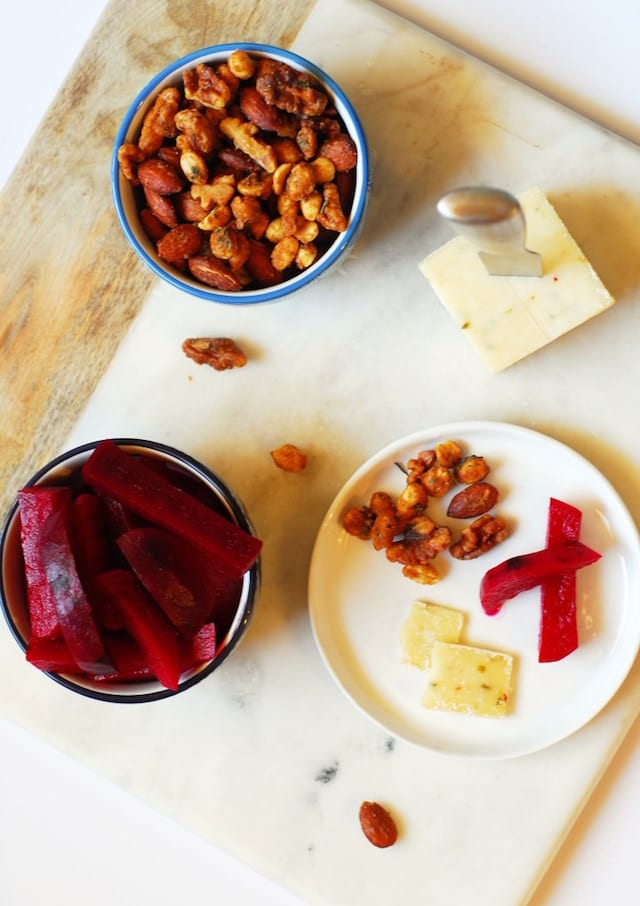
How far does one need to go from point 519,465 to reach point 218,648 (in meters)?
0.43

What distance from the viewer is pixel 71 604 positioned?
1.02 metres

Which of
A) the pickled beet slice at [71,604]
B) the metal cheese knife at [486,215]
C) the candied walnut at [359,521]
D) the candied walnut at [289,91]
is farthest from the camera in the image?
the candied walnut at [359,521]

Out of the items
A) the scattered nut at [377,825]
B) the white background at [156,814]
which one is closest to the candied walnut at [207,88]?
the white background at [156,814]

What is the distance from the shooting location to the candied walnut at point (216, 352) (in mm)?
1249

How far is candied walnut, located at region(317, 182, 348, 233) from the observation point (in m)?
1.12

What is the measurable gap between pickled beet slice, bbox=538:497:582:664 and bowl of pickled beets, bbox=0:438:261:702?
1.18 feet

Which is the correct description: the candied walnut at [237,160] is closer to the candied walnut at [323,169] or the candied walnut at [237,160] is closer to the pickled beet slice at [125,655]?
the candied walnut at [323,169]

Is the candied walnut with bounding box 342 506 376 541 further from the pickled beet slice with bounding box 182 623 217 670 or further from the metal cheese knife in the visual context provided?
the metal cheese knife

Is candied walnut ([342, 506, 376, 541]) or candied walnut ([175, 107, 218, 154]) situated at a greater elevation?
candied walnut ([175, 107, 218, 154])

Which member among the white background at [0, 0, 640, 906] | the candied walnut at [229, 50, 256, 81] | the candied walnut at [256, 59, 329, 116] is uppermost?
the candied walnut at [229, 50, 256, 81]

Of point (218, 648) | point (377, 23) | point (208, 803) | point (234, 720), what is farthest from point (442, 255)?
point (208, 803)

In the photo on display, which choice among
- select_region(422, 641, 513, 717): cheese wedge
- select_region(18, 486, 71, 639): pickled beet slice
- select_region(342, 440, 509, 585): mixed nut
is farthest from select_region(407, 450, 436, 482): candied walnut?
select_region(18, 486, 71, 639): pickled beet slice

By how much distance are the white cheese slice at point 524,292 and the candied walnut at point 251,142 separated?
220 mm

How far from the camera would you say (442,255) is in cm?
117
